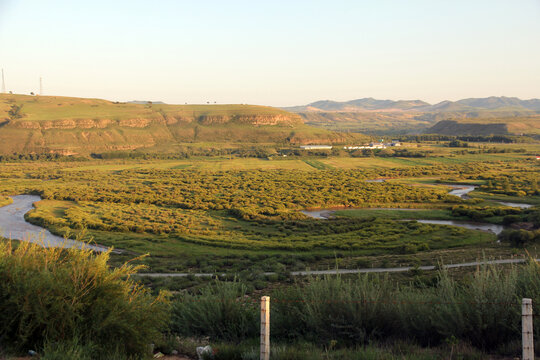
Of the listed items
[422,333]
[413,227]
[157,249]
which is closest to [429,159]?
[413,227]

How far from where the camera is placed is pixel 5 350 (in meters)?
9.02

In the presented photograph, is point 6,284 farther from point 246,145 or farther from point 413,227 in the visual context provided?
point 246,145

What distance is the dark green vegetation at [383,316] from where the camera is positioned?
1078 cm

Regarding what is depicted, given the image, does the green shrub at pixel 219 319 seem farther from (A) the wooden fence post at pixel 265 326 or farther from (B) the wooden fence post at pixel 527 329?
(B) the wooden fence post at pixel 527 329

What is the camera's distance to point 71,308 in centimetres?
937

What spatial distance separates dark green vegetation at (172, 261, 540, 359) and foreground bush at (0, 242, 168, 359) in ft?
6.92

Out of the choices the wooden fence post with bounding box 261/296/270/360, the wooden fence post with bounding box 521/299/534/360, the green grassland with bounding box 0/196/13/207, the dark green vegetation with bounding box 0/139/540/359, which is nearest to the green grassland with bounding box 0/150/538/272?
the dark green vegetation with bounding box 0/139/540/359

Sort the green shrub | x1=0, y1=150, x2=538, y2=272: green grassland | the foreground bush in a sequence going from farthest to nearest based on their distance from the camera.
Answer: x1=0, y1=150, x2=538, y2=272: green grassland → the green shrub → the foreground bush

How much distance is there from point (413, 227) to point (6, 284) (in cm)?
4889

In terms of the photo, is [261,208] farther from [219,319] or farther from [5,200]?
[219,319]

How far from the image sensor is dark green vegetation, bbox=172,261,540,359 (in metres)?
10.8

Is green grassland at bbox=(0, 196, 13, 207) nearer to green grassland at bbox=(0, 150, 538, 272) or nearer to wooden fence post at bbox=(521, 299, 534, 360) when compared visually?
green grassland at bbox=(0, 150, 538, 272)

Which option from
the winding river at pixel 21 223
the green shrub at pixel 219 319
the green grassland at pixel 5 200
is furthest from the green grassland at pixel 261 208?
the green shrub at pixel 219 319

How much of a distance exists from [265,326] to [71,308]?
408 centimetres
